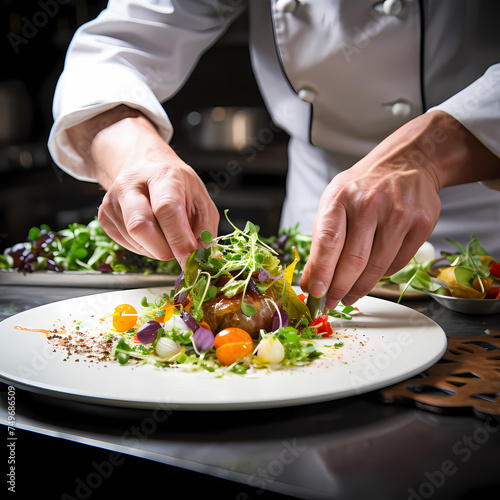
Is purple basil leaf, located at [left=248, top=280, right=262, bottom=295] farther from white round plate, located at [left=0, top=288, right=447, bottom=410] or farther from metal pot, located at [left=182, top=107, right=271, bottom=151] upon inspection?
metal pot, located at [left=182, top=107, right=271, bottom=151]

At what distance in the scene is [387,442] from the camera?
0.68 meters

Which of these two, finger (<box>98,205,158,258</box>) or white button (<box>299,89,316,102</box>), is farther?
white button (<box>299,89,316,102</box>)

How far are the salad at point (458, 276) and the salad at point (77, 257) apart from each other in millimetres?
674

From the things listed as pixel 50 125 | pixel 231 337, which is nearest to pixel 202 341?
pixel 231 337

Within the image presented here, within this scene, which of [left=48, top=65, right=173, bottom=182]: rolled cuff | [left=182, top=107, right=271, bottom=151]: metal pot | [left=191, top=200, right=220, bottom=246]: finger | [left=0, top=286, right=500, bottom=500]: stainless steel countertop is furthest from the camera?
[left=182, top=107, right=271, bottom=151]: metal pot

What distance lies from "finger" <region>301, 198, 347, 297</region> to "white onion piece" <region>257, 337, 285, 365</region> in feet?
0.66

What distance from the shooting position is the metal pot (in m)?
4.23

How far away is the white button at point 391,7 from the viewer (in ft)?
4.91

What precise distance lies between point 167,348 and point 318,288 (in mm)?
321

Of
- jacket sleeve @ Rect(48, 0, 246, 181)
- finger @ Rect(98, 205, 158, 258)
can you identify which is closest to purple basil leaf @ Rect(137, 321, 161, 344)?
finger @ Rect(98, 205, 158, 258)

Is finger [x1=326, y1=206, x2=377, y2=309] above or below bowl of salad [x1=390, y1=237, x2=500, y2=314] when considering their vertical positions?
above

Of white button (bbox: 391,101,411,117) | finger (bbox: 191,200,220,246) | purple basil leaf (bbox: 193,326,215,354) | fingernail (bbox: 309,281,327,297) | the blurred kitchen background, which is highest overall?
white button (bbox: 391,101,411,117)

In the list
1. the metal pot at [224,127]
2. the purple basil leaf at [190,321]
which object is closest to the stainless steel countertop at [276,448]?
the purple basil leaf at [190,321]

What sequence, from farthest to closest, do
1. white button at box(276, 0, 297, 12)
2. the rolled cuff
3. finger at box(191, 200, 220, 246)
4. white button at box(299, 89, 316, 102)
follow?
white button at box(299, 89, 316, 102)
white button at box(276, 0, 297, 12)
the rolled cuff
finger at box(191, 200, 220, 246)
